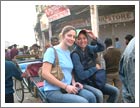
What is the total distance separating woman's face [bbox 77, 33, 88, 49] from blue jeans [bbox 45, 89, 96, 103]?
39 cm

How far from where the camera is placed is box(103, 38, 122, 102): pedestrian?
9.11ft

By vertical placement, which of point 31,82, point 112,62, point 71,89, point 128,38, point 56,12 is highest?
point 56,12

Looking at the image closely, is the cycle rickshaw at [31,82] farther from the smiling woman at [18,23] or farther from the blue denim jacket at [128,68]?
the blue denim jacket at [128,68]

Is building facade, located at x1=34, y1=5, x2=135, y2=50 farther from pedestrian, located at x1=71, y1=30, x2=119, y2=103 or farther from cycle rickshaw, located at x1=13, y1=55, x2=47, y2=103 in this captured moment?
cycle rickshaw, located at x1=13, y1=55, x2=47, y2=103

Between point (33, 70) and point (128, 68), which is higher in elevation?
point (128, 68)

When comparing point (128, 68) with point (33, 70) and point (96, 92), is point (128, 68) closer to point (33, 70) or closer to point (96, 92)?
point (96, 92)

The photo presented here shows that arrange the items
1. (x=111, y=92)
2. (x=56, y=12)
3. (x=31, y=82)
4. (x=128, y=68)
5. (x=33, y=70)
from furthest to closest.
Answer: (x=33, y=70)
(x=31, y=82)
(x=56, y=12)
(x=111, y=92)
(x=128, y=68)

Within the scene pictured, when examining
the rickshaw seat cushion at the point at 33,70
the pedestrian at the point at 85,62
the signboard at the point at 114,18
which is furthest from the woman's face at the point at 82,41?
the rickshaw seat cushion at the point at 33,70

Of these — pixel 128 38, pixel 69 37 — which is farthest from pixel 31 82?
pixel 128 38

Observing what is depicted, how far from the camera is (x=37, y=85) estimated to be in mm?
3033

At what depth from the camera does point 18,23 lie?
2.99 m

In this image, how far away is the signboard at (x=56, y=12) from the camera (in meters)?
2.83

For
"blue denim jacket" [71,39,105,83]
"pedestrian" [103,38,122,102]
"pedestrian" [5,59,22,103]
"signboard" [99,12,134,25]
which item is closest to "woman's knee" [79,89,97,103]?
"blue denim jacket" [71,39,105,83]

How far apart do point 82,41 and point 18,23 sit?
2.47 ft
